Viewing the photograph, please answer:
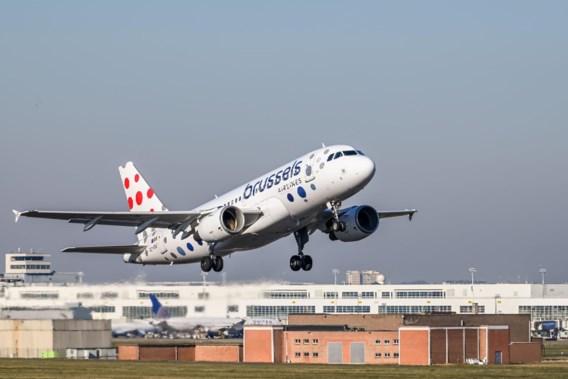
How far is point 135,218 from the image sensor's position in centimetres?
6750

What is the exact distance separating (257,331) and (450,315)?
18535mm

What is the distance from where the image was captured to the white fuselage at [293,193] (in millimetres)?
58438

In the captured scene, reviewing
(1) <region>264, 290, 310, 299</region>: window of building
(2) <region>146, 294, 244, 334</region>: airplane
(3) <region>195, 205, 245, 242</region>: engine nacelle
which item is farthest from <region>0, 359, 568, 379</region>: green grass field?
(1) <region>264, 290, 310, 299</region>: window of building

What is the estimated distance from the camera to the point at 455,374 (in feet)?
252

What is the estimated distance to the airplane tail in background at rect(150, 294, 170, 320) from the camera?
10140 cm

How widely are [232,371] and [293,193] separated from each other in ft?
71.6

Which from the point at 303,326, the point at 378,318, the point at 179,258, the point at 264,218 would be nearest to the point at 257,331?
the point at 303,326

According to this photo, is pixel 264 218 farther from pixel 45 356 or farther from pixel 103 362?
pixel 45 356

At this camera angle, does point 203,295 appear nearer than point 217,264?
No

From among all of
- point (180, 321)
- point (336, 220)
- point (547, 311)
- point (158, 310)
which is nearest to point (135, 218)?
point (336, 220)

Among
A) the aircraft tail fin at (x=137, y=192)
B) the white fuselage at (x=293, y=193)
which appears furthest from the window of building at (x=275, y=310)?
the white fuselage at (x=293, y=193)

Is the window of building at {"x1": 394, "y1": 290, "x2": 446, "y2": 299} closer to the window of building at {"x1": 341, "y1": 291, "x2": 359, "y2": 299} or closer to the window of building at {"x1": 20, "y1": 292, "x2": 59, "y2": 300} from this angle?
the window of building at {"x1": 341, "y1": 291, "x2": 359, "y2": 299}

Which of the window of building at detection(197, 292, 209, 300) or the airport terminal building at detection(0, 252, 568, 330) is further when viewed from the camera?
the window of building at detection(197, 292, 209, 300)

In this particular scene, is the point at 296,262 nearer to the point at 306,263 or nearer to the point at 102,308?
the point at 306,263
